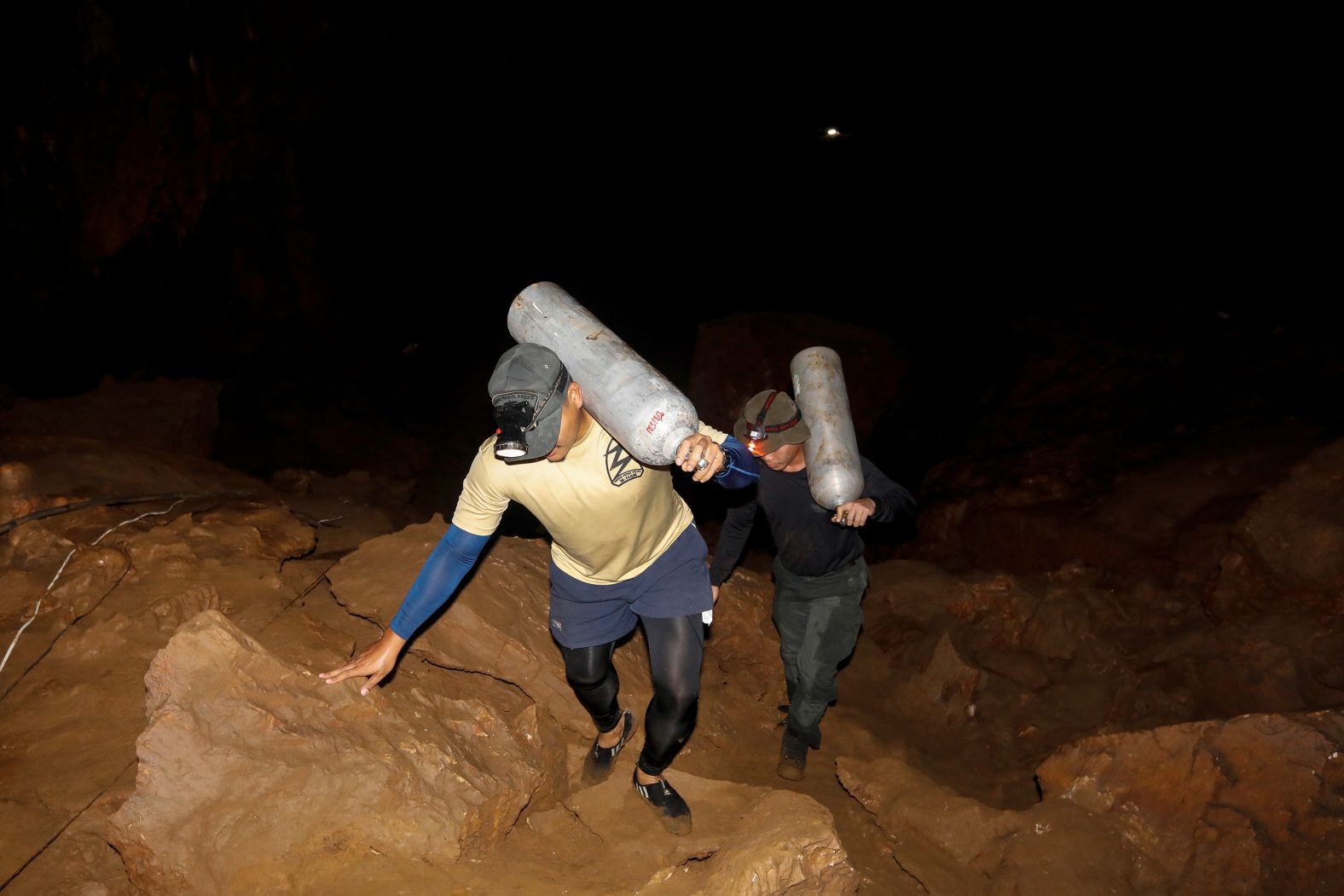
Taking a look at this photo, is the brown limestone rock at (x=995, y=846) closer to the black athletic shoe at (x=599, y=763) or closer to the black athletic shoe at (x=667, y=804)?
the black athletic shoe at (x=667, y=804)

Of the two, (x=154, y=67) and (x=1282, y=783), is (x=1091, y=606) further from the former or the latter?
(x=154, y=67)

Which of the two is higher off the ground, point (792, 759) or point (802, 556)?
point (802, 556)

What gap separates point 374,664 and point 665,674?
1096 millimetres

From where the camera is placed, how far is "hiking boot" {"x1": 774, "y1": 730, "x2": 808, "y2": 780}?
156 inches

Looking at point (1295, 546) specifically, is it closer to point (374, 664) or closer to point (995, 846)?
point (995, 846)

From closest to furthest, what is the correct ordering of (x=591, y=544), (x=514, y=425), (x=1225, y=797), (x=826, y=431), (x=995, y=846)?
(x=514, y=425) → (x=591, y=544) → (x=1225, y=797) → (x=995, y=846) → (x=826, y=431)

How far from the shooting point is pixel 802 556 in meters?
3.85

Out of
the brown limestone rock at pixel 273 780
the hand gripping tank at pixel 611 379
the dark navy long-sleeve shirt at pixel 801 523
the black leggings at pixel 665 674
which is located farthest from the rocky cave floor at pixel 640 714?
the hand gripping tank at pixel 611 379

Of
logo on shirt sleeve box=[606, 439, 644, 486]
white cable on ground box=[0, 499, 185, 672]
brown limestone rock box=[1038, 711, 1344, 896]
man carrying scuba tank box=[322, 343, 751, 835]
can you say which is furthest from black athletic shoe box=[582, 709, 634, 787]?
white cable on ground box=[0, 499, 185, 672]

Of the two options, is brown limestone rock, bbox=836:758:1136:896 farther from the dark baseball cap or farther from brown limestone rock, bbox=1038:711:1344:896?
the dark baseball cap

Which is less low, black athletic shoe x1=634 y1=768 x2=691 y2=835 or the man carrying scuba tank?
the man carrying scuba tank

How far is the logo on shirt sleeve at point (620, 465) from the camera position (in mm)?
2773

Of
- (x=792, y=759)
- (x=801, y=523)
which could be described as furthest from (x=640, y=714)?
(x=801, y=523)

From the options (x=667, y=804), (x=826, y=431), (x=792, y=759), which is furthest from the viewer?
(x=792, y=759)
